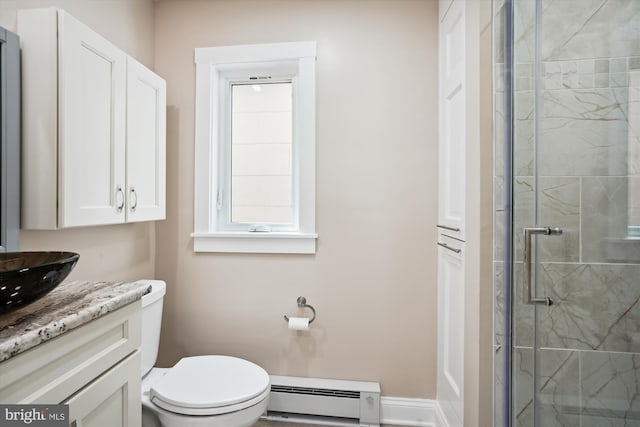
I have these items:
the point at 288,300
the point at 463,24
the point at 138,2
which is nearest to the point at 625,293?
the point at 463,24

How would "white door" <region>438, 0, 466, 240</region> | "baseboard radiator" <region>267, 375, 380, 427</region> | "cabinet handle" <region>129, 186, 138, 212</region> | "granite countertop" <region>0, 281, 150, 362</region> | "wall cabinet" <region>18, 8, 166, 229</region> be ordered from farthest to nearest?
"baseboard radiator" <region>267, 375, 380, 427</region>, "cabinet handle" <region>129, 186, 138, 212</region>, "white door" <region>438, 0, 466, 240</region>, "wall cabinet" <region>18, 8, 166, 229</region>, "granite countertop" <region>0, 281, 150, 362</region>

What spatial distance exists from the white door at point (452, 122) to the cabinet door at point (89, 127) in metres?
1.41

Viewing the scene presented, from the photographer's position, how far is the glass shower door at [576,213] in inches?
32.7

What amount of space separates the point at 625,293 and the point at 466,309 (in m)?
0.58

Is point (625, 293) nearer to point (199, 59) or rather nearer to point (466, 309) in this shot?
point (466, 309)

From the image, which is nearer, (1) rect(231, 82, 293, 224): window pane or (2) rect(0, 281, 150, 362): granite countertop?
(2) rect(0, 281, 150, 362): granite countertop

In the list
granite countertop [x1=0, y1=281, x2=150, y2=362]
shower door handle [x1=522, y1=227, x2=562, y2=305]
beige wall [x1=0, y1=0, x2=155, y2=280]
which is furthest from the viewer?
beige wall [x1=0, y1=0, x2=155, y2=280]

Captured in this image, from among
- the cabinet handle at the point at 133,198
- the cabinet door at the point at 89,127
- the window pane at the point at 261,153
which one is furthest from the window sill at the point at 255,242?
the cabinet door at the point at 89,127

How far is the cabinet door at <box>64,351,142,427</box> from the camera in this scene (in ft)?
2.58

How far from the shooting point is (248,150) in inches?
81.1

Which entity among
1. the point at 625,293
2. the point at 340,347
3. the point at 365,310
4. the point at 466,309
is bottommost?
the point at 340,347

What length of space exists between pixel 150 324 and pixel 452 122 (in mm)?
1684

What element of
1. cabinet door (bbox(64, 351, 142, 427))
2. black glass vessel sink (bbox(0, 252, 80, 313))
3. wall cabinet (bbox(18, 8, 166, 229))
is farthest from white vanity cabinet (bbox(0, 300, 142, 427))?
wall cabinet (bbox(18, 8, 166, 229))

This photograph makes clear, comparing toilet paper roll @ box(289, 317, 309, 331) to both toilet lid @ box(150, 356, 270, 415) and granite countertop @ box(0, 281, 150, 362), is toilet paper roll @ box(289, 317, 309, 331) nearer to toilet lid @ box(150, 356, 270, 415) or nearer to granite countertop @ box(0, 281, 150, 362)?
toilet lid @ box(150, 356, 270, 415)
